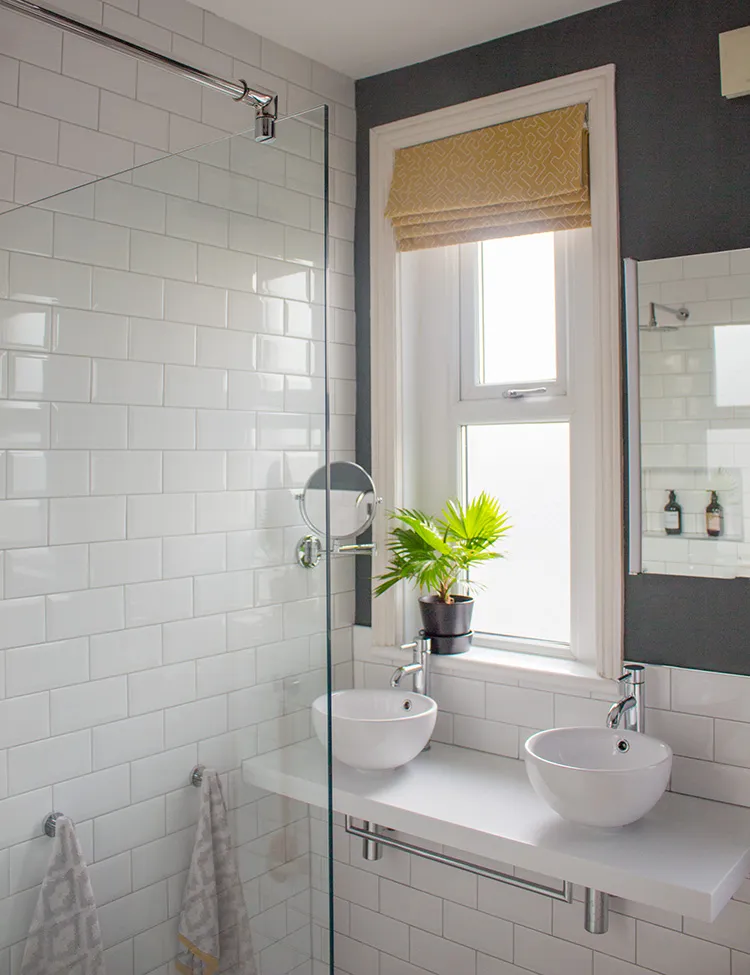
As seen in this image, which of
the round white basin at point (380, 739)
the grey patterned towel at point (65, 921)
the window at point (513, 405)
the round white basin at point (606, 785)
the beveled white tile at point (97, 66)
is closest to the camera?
the grey patterned towel at point (65, 921)

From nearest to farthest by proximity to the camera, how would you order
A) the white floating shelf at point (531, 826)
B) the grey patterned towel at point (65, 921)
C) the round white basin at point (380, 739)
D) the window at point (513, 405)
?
the grey patterned towel at point (65, 921), the white floating shelf at point (531, 826), the round white basin at point (380, 739), the window at point (513, 405)

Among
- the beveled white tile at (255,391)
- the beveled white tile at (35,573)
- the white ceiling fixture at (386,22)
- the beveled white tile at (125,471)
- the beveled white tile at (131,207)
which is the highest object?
the white ceiling fixture at (386,22)

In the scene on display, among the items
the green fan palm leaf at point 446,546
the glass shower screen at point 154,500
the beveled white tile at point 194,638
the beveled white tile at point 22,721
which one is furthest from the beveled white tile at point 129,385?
the green fan palm leaf at point 446,546

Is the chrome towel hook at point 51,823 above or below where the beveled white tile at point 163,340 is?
below

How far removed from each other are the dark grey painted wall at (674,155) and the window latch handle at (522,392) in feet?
1.51

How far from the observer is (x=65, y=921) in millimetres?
1238

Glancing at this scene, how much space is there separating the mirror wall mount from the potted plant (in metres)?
0.40

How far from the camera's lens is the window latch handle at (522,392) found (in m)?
2.43

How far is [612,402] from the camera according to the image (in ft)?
7.02

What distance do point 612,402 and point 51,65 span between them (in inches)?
59.6

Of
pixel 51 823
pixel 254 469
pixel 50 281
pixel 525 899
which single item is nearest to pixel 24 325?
pixel 50 281

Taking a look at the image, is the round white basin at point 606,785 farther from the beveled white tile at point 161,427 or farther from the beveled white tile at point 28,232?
the beveled white tile at point 28,232

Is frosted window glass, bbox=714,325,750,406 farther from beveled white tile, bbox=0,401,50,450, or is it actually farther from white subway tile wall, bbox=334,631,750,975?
beveled white tile, bbox=0,401,50,450

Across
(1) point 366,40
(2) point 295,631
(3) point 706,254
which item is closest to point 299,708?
(2) point 295,631
